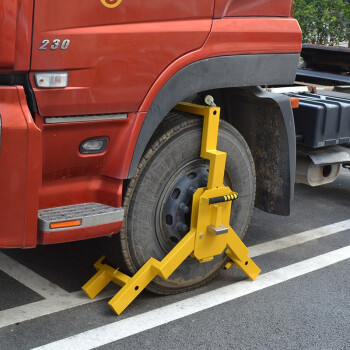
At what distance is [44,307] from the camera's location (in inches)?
139

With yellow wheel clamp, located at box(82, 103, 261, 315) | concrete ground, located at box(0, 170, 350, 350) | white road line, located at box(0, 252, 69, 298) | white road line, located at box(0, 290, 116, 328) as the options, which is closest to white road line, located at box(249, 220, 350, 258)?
concrete ground, located at box(0, 170, 350, 350)

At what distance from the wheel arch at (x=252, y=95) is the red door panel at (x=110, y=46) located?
0.13 m

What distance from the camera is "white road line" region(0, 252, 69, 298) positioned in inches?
147

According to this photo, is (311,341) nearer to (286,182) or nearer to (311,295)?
(311,295)

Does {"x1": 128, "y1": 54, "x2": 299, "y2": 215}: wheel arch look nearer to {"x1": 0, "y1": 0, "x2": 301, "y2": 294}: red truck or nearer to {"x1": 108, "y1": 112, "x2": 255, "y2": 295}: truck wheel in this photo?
{"x1": 0, "y1": 0, "x2": 301, "y2": 294}: red truck

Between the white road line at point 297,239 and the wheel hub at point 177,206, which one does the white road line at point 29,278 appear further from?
the white road line at point 297,239

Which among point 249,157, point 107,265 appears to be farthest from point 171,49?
point 107,265

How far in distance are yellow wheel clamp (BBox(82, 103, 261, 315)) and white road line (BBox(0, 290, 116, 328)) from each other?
0.06 meters

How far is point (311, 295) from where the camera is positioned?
3.97m

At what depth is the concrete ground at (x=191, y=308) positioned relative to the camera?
10.7 feet

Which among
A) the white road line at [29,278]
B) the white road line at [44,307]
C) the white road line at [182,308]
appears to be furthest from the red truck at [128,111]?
the white road line at [29,278]

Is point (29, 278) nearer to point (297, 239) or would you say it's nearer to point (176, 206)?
point (176, 206)

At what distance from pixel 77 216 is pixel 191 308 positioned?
0.95m

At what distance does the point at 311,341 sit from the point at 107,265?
46.8 inches
